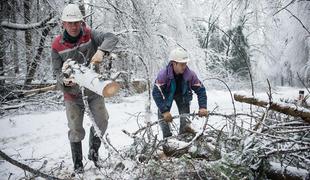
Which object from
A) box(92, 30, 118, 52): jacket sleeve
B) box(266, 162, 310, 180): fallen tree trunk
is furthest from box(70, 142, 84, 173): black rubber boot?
box(266, 162, 310, 180): fallen tree trunk

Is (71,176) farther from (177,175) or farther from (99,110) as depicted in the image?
(177,175)

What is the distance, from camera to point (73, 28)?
364 centimetres

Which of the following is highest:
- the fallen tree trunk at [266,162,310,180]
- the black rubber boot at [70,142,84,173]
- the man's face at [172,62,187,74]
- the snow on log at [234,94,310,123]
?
the man's face at [172,62,187,74]

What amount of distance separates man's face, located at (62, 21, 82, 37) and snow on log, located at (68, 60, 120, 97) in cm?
51

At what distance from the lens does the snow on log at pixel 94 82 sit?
3.02 meters

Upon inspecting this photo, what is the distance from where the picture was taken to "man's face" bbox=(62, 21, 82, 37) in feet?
11.9

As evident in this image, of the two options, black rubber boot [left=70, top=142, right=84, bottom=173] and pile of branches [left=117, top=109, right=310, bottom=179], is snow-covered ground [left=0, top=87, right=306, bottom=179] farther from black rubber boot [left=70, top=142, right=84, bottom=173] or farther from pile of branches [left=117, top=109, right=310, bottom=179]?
pile of branches [left=117, top=109, right=310, bottom=179]

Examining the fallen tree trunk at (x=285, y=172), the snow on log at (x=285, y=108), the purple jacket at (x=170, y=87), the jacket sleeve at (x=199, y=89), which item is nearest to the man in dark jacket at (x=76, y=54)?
the purple jacket at (x=170, y=87)

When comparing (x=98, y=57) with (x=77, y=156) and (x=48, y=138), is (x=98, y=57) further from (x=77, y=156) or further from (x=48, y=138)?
(x=48, y=138)

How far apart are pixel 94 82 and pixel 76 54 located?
2.70ft

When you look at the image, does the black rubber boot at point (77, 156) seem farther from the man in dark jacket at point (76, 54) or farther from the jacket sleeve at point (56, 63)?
the jacket sleeve at point (56, 63)

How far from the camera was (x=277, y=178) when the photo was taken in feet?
8.89

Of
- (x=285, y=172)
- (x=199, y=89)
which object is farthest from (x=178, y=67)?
(x=285, y=172)

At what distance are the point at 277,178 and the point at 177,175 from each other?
79 centimetres
